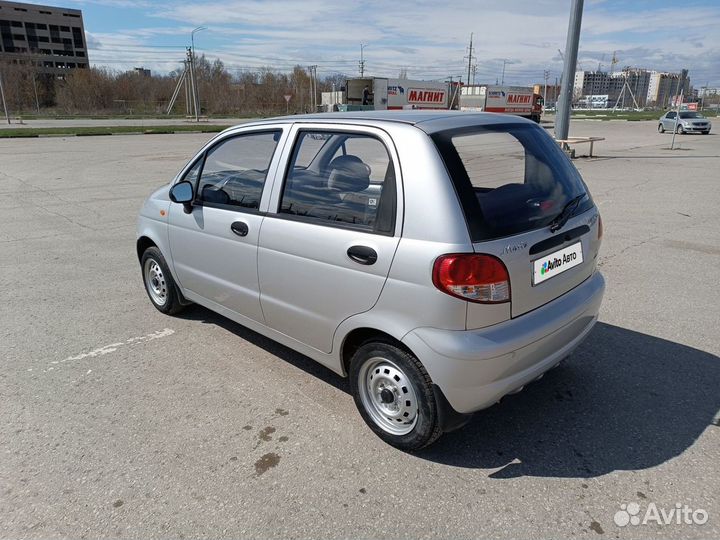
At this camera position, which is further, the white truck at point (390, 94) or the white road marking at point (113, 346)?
the white truck at point (390, 94)

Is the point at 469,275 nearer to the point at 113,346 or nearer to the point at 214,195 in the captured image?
the point at 214,195

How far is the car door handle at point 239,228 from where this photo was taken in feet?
11.3

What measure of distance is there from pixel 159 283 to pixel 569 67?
54.2ft

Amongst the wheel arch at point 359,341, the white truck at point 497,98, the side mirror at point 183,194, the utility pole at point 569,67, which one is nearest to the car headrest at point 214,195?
the side mirror at point 183,194

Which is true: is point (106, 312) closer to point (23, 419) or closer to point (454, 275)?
point (23, 419)

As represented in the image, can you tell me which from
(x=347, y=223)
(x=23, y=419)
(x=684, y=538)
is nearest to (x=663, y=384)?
(x=684, y=538)

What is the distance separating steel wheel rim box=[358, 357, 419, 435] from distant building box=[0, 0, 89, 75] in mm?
109475

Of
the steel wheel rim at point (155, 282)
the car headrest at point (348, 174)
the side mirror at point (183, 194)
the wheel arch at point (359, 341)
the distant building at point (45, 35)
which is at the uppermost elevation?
the distant building at point (45, 35)

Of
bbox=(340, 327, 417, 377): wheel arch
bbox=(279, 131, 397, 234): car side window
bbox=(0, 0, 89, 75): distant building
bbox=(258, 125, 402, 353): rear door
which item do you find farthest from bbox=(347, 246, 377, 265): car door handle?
bbox=(0, 0, 89, 75): distant building

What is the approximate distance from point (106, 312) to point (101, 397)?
1655mm

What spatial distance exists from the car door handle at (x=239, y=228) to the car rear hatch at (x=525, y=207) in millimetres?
1467

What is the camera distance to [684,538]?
2.26m

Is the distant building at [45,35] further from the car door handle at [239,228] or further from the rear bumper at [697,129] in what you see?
the car door handle at [239,228]

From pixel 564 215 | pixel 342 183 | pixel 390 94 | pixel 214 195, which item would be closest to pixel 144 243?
pixel 214 195
